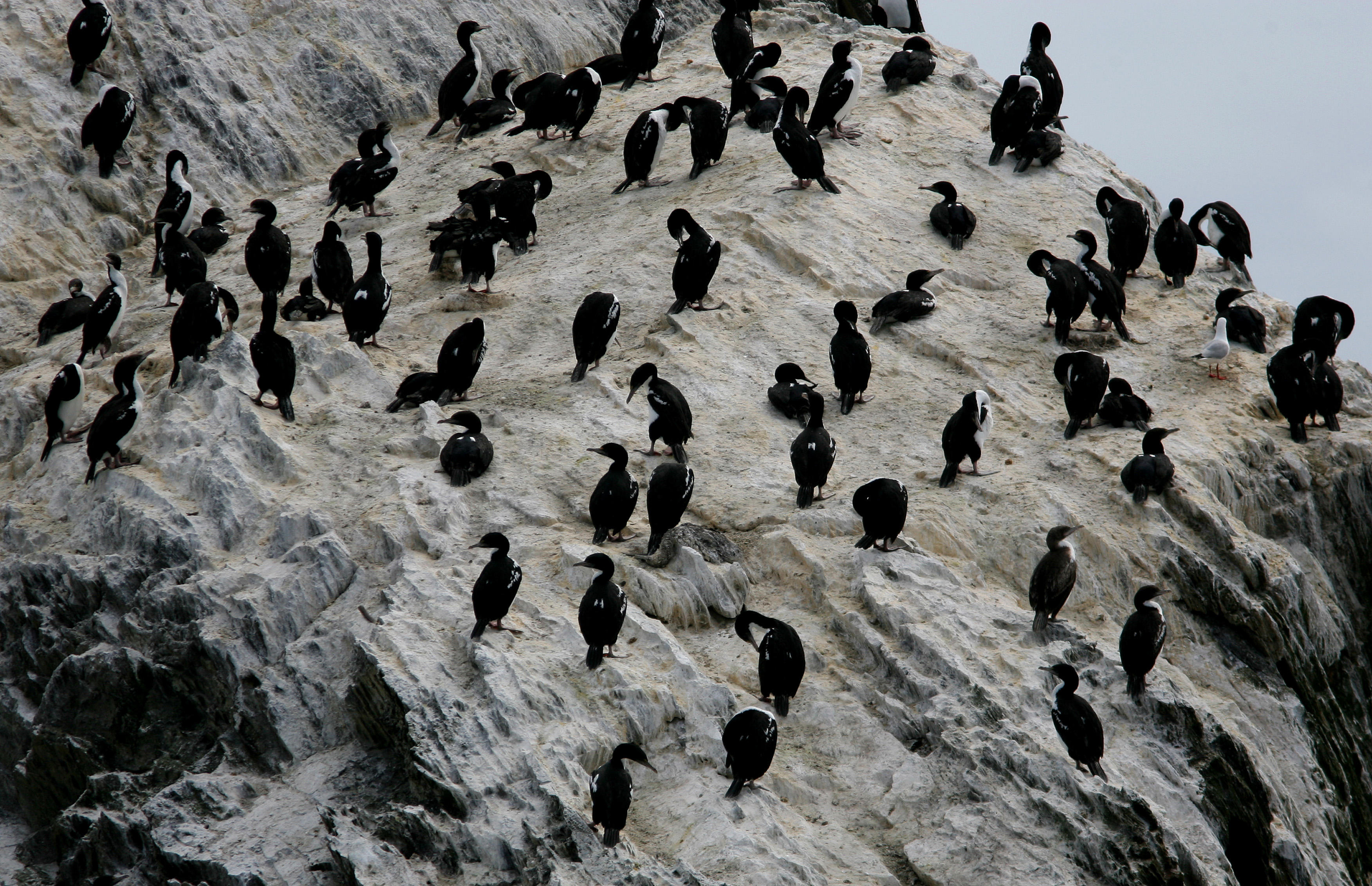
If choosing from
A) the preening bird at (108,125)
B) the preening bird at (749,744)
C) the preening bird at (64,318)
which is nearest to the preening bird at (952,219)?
the preening bird at (749,744)

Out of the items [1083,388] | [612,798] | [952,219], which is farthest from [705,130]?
[612,798]

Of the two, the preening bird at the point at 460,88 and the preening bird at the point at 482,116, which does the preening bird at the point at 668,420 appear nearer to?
the preening bird at the point at 482,116

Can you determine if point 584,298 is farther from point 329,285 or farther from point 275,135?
point 275,135

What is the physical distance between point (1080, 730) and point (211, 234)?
12.0 meters

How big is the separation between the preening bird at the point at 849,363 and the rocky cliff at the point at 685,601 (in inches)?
10.8

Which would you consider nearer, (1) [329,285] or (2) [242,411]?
(2) [242,411]

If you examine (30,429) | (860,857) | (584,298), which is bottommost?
(30,429)

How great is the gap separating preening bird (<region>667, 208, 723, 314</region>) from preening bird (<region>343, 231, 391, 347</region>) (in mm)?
2851

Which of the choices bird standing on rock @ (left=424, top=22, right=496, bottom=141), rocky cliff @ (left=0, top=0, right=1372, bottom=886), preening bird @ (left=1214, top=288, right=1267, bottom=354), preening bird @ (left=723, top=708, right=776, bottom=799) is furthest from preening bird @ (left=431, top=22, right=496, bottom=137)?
preening bird @ (left=723, top=708, right=776, bottom=799)

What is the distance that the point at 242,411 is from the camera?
11711 mm

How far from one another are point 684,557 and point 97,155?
431 inches

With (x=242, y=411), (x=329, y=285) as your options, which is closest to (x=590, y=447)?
(x=242, y=411)

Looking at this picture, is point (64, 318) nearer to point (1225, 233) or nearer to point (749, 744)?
point (749, 744)

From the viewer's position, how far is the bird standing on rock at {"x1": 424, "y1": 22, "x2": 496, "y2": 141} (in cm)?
1852
